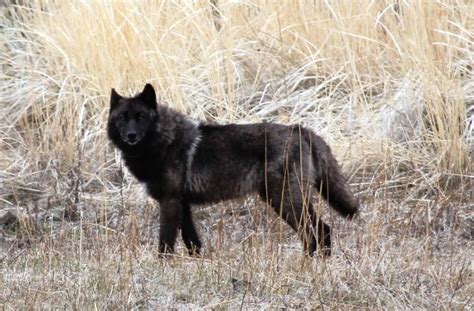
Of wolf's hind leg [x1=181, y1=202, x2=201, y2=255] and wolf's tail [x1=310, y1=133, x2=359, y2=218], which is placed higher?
wolf's tail [x1=310, y1=133, x2=359, y2=218]

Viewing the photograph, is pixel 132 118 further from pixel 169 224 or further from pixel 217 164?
pixel 169 224

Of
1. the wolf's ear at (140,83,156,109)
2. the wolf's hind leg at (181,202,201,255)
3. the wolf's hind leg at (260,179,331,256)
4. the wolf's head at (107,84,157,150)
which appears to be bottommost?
the wolf's hind leg at (181,202,201,255)

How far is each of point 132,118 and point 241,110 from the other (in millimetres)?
2875

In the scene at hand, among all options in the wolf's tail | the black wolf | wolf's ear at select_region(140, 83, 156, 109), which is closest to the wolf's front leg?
the black wolf

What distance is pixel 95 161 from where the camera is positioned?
10102mm

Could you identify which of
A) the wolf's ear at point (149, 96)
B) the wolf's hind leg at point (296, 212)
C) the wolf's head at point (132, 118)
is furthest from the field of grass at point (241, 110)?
the wolf's ear at point (149, 96)

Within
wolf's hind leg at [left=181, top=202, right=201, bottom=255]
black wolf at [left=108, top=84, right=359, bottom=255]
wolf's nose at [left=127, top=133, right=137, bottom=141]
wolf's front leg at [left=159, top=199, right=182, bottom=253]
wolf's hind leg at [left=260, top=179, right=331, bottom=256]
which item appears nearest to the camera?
wolf's hind leg at [left=260, top=179, right=331, bottom=256]

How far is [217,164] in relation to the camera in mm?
7367

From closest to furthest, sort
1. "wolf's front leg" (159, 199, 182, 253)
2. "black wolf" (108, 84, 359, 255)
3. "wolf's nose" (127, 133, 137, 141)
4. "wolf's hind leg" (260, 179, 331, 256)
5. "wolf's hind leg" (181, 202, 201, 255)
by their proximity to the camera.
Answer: "wolf's hind leg" (260, 179, 331, 256) < "black wolf" (108, 84, 359, 255) < "wolf's front leg" (159, 199, 182, 253) < "wolf's nose" (127, 133, 137, 141) < "wolf's hind leg" (181, 202, 201, 255)

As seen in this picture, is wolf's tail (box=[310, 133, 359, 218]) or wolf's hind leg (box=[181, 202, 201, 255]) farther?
wolf's hind leg (box=[181, 202, 201, 255])

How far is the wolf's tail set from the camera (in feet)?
23.5

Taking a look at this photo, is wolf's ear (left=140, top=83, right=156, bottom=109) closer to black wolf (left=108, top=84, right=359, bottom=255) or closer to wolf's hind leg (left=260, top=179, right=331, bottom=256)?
black wolf (left=108, top=84, right=359, bottom=255)

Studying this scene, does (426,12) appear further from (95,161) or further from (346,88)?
(95,161)

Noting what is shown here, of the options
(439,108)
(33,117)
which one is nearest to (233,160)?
(439,108)
